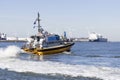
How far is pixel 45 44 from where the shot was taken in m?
68.2

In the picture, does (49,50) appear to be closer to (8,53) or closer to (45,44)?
(45,44)

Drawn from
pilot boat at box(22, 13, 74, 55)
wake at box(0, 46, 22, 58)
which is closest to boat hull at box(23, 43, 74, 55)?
pilot boat at box(22, 13, 74, 55)

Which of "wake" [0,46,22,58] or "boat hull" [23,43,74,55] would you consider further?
"boat hull" [23,43,74,55]

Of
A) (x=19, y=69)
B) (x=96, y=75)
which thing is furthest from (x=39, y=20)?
(x=96, y=75)

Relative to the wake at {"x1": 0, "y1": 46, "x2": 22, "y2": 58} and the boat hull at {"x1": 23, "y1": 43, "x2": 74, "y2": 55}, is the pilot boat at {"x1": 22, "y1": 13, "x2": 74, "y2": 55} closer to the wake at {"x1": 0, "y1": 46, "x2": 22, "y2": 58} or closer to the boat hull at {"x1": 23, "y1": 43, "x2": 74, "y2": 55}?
the boat hull at {"x1": 23, "y1": 43, "x2": 74, "y2": 55}

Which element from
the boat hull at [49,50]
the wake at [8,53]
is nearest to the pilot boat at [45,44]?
the boat hull at [49,50]

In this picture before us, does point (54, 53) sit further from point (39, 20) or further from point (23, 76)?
point (23, 76)

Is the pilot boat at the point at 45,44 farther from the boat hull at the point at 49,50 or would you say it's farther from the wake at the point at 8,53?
the wake at the point at 8,53

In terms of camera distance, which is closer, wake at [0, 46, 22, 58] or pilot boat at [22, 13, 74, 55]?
wake at [0, 46, 22, 58]

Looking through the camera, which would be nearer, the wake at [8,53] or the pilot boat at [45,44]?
the wake at [8,53]

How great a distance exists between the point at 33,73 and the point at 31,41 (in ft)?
132

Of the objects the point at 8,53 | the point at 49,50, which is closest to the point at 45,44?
the point at 49,50

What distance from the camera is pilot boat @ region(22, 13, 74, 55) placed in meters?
→ 64.9

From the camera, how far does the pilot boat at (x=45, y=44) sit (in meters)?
64.9
